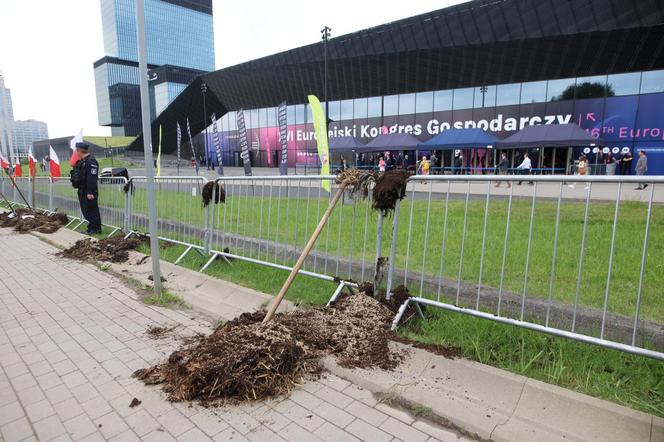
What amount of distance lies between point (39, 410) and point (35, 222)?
9750 mm

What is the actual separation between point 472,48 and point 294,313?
3047 centimetres

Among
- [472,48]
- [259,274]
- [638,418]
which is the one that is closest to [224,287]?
[259,274]

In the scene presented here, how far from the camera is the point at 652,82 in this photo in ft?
80.1

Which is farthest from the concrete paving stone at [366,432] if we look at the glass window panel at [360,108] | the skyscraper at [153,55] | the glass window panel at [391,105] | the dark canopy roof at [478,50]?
the glass window panel at [360,108]

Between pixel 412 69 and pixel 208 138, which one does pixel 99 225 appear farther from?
pixel 208 138

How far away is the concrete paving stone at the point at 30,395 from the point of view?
296 centimetres

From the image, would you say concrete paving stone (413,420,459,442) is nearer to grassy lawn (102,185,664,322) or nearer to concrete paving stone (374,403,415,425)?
concrete paving stone (374,403,415,425)

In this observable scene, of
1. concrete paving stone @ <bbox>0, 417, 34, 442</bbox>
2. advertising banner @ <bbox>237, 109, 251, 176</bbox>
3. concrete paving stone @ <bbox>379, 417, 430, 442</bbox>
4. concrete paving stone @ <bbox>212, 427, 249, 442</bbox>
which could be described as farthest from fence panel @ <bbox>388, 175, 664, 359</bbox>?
advertising banner @ <bbox>237, 109, 251, 176</bbox>

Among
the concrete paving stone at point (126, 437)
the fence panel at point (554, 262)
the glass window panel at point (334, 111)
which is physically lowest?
the concrete paving stone at point (126, 437)

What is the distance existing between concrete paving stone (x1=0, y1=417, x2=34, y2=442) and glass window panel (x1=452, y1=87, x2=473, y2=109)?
3265 centimetres

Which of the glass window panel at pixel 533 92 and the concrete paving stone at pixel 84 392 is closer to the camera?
the concrete paving stone at pixel 84 392

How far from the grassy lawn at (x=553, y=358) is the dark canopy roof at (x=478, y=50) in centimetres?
2869

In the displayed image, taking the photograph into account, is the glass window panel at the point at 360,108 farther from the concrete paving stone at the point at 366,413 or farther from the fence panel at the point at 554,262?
the concrete paving stone at the point at 366,413

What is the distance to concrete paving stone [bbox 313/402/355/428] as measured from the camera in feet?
8.78
